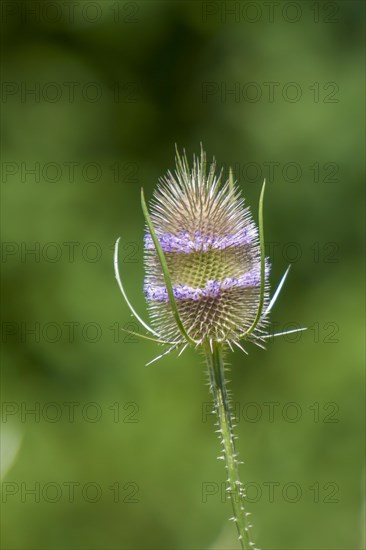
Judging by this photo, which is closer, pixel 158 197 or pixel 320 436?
pixel 158 197

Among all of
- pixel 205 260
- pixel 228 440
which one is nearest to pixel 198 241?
pixel 205 260

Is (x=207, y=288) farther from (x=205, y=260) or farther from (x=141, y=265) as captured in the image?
(x=141, y=265)

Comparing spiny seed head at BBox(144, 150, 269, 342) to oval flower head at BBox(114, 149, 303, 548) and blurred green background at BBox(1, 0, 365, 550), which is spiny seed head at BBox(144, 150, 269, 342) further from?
blurred green background at BBox(1, 0, 365, 550)

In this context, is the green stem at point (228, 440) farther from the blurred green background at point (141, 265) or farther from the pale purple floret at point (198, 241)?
the blurred green background at point (141, 265)

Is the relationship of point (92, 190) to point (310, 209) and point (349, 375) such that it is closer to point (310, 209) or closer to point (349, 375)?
point (310, 209)

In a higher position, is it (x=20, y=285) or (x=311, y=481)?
(x=20, y=285)

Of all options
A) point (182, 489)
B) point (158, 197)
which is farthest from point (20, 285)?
point (158, 197)
